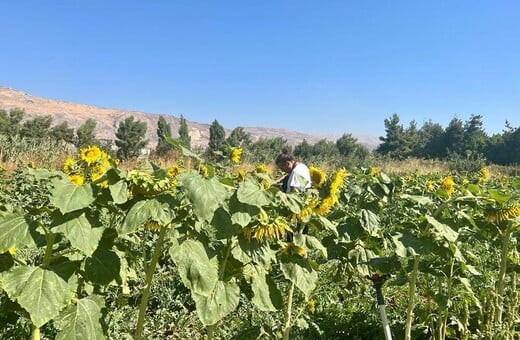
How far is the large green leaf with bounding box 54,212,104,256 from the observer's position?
112cm

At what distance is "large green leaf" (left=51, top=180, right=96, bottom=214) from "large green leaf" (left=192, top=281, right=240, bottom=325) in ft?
1.40

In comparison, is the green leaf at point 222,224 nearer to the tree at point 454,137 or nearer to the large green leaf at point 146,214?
the large green leaf at point 146,214

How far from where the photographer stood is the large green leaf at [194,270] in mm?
1239

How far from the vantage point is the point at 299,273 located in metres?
1.59

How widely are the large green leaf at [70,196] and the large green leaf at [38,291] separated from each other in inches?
8.5

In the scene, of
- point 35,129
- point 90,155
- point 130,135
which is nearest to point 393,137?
point 130,135

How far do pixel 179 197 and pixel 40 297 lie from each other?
444mm

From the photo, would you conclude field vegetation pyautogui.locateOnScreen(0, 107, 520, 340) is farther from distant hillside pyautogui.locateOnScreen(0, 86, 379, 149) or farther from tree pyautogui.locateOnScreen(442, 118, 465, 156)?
distant hillside pyautogui.locateOnScreen(0, 86, 379, 149)

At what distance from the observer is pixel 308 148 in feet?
120

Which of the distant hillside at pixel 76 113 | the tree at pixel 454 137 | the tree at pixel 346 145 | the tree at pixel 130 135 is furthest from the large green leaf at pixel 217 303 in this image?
the distant hillside at pixel 76 113

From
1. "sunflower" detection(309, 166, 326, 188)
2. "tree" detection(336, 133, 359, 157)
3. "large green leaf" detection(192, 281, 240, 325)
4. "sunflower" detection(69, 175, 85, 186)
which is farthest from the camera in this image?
"tree" detection(336, 133, 359, 157)

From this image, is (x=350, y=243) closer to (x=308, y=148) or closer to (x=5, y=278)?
(x=5, y=278)

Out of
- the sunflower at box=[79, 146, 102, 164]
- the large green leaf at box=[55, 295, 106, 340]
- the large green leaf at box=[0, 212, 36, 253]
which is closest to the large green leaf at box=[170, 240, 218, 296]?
the large green leaf at box=[55, 295, 106, 340]

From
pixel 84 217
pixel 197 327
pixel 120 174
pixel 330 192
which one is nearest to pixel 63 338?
pixel 84 217
